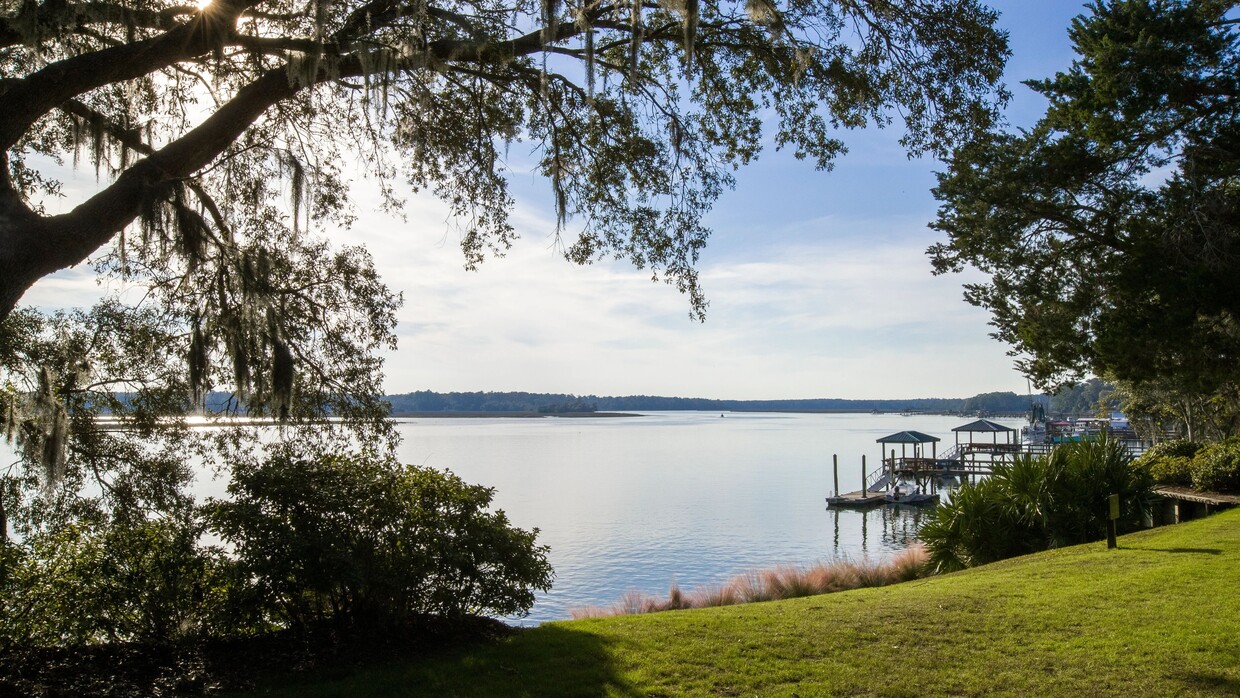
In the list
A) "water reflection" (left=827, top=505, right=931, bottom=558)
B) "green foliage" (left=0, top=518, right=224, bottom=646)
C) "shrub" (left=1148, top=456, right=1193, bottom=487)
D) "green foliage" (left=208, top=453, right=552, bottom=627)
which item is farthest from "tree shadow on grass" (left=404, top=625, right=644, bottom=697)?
"water reflection" (left=827, top=505, right=931, bottom=558)

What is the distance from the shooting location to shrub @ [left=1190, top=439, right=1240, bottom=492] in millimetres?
16969

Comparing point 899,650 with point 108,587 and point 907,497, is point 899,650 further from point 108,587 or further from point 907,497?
point 907,497

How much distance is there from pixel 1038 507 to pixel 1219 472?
20.4ft

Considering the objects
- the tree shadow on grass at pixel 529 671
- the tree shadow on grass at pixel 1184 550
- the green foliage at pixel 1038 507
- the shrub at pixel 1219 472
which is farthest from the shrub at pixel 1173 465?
the tree shadow on grass at pixel 529 671

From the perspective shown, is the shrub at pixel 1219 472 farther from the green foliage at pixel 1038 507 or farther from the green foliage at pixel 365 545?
the green foliage at pixel 365 545

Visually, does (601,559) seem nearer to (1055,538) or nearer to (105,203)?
(1055,538)

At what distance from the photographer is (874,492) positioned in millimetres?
44688

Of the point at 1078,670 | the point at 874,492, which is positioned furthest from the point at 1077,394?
the point at 1078,670

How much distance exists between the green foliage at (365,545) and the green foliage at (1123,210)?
30.1 ft

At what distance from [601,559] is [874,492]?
23.9 metres

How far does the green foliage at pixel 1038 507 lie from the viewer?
14.0 m

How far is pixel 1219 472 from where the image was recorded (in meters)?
17.0

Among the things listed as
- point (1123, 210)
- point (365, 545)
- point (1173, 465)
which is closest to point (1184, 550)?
point (1123, 210)

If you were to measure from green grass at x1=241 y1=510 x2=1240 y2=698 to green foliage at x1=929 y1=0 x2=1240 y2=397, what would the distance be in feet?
18.4
